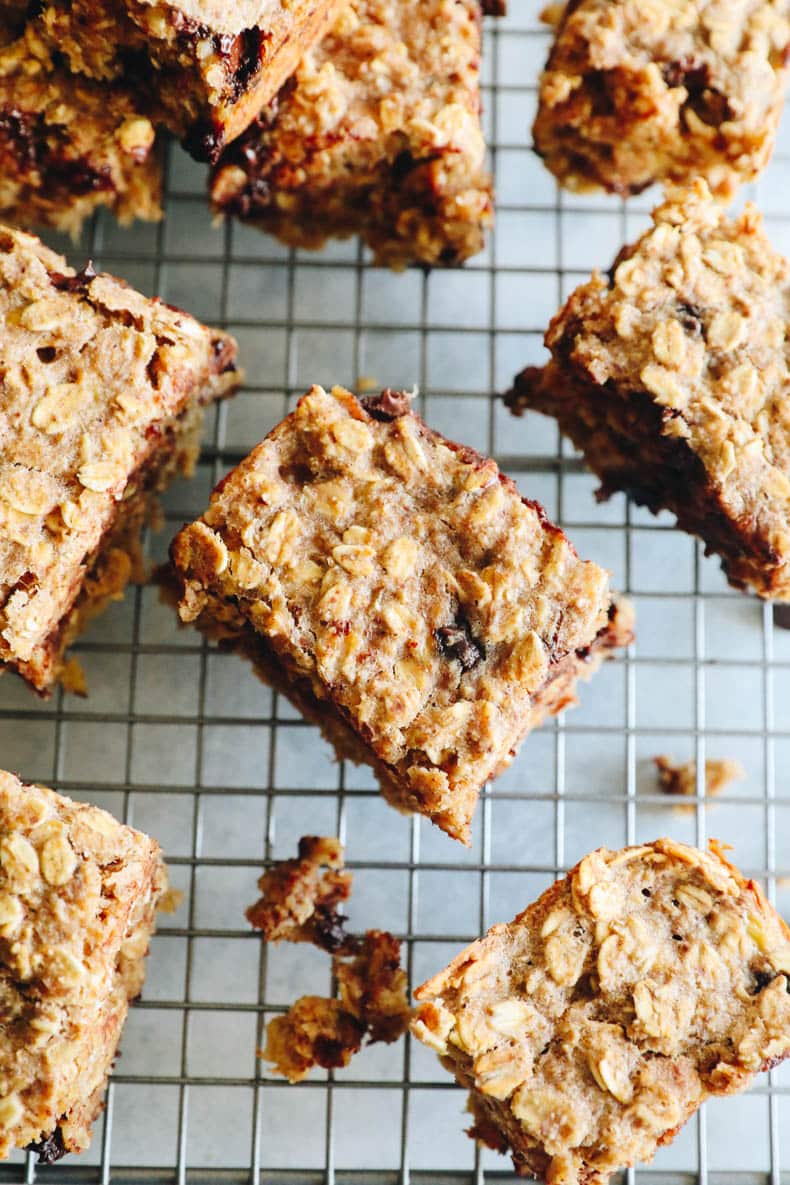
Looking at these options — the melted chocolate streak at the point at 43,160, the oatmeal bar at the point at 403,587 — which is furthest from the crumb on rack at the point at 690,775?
the melted chocolate streak at the point at 43,160

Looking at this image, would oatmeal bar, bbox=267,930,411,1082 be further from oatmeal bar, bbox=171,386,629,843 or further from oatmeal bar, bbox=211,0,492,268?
oatmeal bar, bbox=211,0,492,268

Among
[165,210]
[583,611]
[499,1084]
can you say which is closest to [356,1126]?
[499,1084]

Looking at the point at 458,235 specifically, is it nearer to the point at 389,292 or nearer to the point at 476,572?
the point at 389,292

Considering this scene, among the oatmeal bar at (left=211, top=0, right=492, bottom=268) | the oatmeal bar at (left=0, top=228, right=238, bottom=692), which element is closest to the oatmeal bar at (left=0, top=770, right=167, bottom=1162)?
the oatmeal bar at (left=0, top=228, right=238, bottom=692)

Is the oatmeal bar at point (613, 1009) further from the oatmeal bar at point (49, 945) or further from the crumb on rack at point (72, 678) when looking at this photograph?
the crumb on rack at point (72, 678)

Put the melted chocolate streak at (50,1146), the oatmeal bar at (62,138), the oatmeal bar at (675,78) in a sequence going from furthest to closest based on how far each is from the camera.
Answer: the oatmeal bar at (675,78), the oatmeal bar at (62,138), the melted chocolate streak at (50,1146)

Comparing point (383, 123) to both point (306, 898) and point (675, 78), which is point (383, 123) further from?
point (306, 898)

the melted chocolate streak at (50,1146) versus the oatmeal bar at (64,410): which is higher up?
the oatmeal bar at (64,410)
